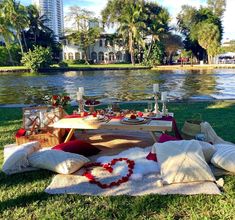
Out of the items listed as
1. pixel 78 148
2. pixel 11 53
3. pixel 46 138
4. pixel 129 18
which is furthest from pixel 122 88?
pixel 11 53

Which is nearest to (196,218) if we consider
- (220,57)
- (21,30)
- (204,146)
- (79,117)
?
(204,146)

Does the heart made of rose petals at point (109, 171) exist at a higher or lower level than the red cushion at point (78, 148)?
lower

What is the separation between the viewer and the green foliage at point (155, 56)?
46125 millimetres

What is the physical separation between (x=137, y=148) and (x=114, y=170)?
3.55 feet

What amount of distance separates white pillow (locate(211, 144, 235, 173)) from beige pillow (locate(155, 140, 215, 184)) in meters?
0.25

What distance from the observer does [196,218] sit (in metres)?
3.18

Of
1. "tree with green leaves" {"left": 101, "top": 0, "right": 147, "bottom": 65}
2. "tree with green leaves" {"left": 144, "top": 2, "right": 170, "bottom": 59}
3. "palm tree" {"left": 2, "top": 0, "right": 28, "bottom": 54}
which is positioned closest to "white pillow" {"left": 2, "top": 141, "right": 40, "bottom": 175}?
"tree with green leaves" {"left": 101, "top": 0, "right": 147, "bottom": 65}

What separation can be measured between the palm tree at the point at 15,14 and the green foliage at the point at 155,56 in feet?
59.7

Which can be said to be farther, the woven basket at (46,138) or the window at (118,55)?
the window at (118,55)

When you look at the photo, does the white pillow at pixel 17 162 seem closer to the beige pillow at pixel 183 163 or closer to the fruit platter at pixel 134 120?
the fruit platter at pixel 134 120

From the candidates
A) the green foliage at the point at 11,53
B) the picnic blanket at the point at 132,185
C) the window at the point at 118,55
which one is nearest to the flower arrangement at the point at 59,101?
the picnic blanket at the point at 132,185

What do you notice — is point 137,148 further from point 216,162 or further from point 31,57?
point 31,57

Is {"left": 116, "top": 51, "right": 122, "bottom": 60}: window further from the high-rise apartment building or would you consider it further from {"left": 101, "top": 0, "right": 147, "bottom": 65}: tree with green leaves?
the high-rise apartment building

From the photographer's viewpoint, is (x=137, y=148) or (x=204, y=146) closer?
(x=204, y=146)
